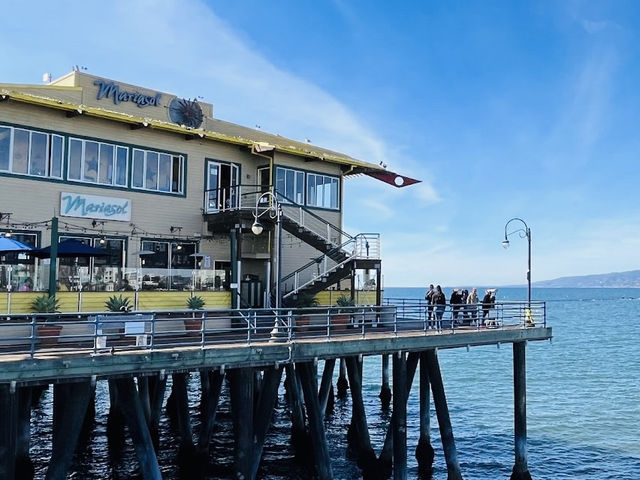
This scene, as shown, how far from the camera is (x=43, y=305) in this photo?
17281mm

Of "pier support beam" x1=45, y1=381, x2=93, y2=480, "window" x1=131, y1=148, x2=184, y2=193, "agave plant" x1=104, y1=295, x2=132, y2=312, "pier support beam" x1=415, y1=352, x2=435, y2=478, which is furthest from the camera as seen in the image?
"window" x1=131, y1=148, x2=184, y2=193

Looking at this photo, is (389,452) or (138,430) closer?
(138,430)

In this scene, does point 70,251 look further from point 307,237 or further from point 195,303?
point 307,237

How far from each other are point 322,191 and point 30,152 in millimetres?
11387

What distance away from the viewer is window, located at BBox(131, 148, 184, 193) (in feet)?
74.9

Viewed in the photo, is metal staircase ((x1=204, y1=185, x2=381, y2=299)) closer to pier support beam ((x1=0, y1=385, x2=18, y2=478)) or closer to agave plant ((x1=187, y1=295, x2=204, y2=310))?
agave plant ((x1=187, y1=295, x2=204, y2=310))

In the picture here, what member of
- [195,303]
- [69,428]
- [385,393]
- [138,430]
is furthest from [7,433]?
[385,393]

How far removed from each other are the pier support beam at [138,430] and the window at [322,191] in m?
14.5

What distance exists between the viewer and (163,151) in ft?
76.9

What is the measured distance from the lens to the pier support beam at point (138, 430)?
13734 millimetres

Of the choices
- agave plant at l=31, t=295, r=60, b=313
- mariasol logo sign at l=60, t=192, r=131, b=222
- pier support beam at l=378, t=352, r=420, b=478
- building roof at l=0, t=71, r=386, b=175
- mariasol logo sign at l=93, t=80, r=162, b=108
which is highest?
mariasol logo sign at l=93, t=80, r=162, b=108

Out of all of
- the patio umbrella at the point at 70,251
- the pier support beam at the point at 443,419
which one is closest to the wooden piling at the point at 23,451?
the patio umbrella at the point at 70,251

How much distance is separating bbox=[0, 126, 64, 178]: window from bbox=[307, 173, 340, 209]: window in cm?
977

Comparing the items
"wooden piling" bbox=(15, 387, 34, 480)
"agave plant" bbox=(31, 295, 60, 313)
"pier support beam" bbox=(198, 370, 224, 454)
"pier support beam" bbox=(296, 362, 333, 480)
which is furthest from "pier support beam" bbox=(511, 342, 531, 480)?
"wooden piling" bbox=(15, 387, 34, 480)
